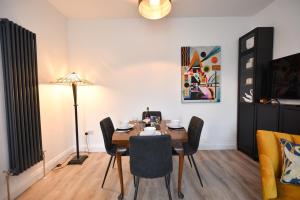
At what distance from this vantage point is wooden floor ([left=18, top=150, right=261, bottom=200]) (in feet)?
6.14

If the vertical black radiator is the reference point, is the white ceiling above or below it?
above

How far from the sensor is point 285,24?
235 centimetres

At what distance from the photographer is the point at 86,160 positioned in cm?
286

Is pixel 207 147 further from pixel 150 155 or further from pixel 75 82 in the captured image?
pixel 75 82

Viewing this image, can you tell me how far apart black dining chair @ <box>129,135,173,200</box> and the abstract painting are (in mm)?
1831

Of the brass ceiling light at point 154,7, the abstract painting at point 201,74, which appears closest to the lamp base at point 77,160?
the abstract painting at point 201,74

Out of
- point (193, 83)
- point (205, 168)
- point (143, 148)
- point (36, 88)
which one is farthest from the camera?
point (193, 83)

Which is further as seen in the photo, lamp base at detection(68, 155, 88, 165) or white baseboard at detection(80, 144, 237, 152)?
white baseboard at detection(80, 144, 237, 152)

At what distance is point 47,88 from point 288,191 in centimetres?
310

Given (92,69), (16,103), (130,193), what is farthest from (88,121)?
(130,193)

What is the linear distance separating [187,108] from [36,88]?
2.57 metres

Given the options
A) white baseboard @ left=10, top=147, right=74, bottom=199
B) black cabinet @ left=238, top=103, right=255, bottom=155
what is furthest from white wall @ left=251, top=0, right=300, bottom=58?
white baseboard @ left=10, top=147, right=74, bottom=199

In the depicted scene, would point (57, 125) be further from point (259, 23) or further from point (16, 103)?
point (259, 23)

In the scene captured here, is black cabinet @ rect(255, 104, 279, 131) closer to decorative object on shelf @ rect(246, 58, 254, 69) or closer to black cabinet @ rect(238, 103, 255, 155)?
black cabinet @ rect(238, 103, 255, 155)
